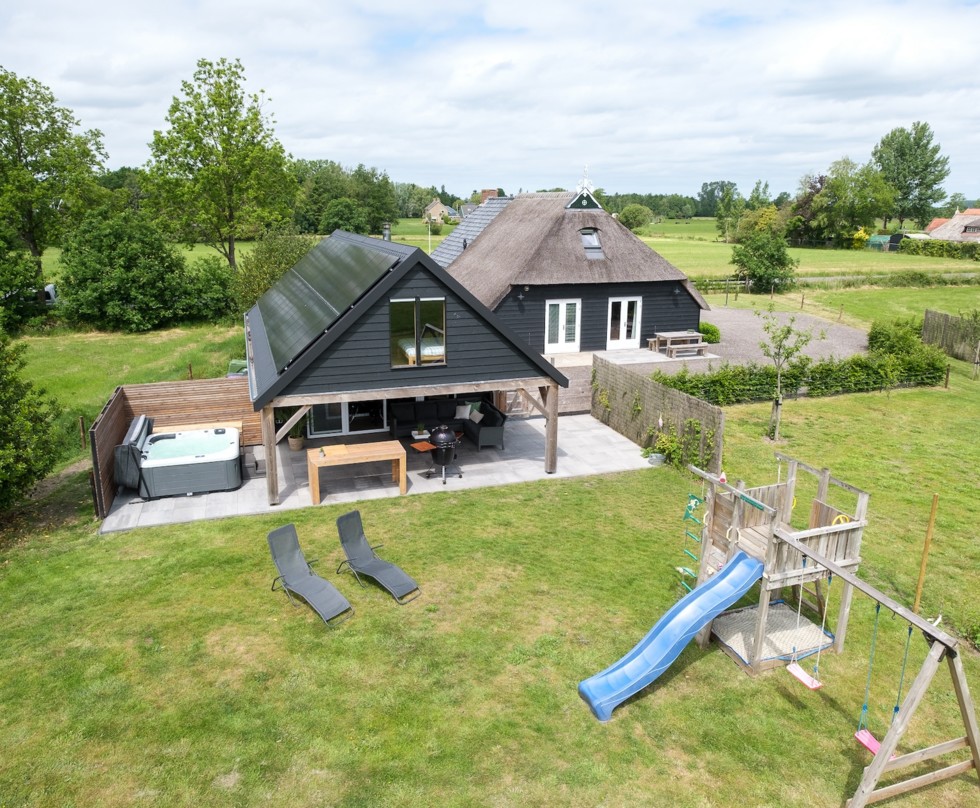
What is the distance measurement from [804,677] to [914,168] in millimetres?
108817

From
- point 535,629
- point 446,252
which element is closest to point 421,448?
point 535,629

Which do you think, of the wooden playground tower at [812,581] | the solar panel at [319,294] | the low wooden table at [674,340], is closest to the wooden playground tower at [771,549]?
the wooden playground tower at [812,581]

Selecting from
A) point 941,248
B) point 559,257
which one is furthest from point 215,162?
point 941,248

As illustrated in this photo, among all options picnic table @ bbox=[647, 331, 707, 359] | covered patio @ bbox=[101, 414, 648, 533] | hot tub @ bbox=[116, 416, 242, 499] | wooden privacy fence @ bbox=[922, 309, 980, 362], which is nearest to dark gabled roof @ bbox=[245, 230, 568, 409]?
hot tub @ bbox=[116, 416, 242, 499]

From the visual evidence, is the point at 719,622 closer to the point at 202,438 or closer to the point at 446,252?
the point at 202,438

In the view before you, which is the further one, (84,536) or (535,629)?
(84,536)

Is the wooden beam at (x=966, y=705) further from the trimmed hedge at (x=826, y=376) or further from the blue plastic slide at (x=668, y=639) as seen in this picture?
the trimmed hedge at (x=826, y=376)

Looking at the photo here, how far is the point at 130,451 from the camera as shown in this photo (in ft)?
42.5

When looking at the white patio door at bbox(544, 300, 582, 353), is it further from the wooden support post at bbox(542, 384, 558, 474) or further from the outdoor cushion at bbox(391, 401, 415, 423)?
the wooden support post at bbox(542, 384, 558, 474)

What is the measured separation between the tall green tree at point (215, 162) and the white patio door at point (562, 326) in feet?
61.7

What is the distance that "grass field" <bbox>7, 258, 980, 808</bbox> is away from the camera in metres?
6.72

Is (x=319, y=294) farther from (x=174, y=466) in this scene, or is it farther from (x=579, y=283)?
(x=579, y=283)

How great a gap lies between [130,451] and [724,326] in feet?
85.5

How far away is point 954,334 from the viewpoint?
26578 mm
